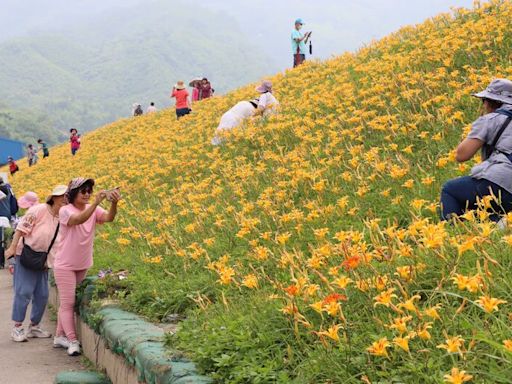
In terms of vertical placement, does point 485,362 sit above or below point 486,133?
below

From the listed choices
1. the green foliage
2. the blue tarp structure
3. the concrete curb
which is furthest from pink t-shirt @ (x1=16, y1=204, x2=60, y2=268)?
the blue tarp structure

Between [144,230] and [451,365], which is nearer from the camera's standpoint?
[451,365]

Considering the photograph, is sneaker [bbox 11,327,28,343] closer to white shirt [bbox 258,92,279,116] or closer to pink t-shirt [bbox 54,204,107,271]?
pink t-shirt [bbox 54,204,107,271]

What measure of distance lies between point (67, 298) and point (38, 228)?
96cm

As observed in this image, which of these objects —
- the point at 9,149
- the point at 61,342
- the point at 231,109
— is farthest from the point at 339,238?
the point at 9,149

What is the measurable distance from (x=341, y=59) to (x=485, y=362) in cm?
1329

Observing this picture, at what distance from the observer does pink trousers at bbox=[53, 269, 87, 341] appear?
6477 millimetres

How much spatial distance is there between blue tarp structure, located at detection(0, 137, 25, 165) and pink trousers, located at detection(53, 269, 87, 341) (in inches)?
2211

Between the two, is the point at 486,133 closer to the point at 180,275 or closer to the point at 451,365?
the point at 451,365

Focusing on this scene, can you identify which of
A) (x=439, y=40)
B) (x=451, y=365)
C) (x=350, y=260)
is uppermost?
(x=439, y=40)

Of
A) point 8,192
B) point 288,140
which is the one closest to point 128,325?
point 288,140

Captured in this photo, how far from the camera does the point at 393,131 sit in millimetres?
6984

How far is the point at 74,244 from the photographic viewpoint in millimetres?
6469

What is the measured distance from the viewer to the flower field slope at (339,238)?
2.96 meters
